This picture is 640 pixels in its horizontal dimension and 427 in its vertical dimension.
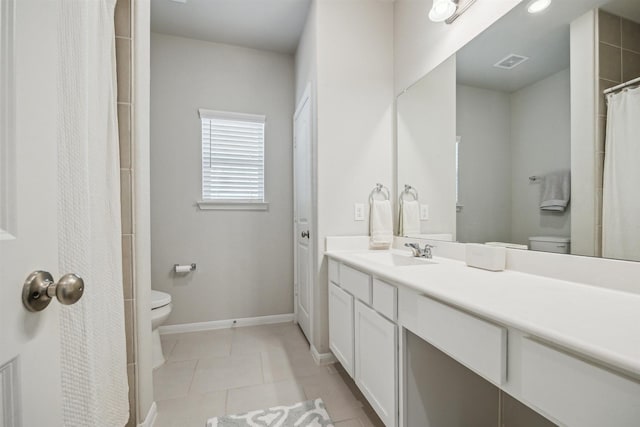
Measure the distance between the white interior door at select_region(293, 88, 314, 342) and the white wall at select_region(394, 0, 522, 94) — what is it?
0.75m

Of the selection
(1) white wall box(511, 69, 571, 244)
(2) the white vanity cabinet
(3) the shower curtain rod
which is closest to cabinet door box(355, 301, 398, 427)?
(2) the white vanity cabinet

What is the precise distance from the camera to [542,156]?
1130mm

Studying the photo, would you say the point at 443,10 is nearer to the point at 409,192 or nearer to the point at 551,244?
the point at 409,192

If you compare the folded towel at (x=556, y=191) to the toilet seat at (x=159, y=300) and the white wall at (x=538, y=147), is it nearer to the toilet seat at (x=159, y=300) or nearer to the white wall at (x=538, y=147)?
the white wall at (x=538, y=147)

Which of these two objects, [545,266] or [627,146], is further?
[545,266]

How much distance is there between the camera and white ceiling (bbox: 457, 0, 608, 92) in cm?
106

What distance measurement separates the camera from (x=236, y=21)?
2352 millimetres

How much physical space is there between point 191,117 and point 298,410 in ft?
8.20

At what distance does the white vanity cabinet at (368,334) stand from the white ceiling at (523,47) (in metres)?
1.08

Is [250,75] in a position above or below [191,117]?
above

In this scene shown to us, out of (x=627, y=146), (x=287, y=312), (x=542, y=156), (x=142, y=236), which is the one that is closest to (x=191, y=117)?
(x=142, y=236)

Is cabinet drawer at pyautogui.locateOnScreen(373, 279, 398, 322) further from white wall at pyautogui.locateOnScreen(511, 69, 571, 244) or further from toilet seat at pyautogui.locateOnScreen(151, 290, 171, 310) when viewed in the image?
toilet seat at pyautogui.locateOnScreen(151, 290, 171, 310)

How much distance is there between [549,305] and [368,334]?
0.80m

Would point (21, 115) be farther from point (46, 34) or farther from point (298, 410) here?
point (298, 410)
